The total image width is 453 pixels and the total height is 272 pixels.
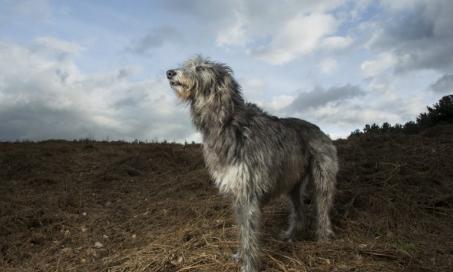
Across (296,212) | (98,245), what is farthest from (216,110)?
(98,245)

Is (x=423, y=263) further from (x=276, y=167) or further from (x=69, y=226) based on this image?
(x=69, y=226)

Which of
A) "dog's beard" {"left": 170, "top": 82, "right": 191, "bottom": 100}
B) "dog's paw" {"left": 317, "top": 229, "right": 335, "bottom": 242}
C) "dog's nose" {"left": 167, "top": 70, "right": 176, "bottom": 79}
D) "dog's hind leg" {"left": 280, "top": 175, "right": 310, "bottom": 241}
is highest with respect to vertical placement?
"dog's nose" {"left": 167, "top": 70, "right": 176, "bottom": 79}

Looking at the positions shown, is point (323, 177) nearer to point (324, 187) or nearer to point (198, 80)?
point (324, 187)

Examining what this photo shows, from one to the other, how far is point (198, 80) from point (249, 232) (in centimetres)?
179

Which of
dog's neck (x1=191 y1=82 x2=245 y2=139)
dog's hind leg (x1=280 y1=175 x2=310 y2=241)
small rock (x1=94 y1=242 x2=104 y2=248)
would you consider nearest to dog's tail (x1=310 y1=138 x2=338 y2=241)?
dog's hind leg (x1=280 y1=175 x2=310 y2=241)

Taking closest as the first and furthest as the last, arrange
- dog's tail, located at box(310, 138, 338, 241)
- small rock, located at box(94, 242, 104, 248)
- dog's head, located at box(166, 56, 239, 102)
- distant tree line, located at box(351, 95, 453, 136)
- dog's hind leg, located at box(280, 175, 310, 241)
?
dog's head, located at box(166, 56, 239, 102) → dog's tail, located at box(310, 138, 338, 241) → dog's hind leg, located at box(280, 175, 310, 241) → small rock, located at box(94, 242, 104, 248) → distant tree line, located at box(351, 95, 453, 136)

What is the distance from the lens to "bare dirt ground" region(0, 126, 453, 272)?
21.6 feet

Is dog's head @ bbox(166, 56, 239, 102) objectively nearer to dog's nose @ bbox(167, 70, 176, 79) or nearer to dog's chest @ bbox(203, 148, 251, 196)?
dog's nose @ bbox(167, 70, 176, 79)

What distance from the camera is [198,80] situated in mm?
5902

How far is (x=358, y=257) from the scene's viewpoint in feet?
21.1

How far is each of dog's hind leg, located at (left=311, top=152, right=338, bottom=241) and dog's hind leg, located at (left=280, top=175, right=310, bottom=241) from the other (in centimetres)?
28

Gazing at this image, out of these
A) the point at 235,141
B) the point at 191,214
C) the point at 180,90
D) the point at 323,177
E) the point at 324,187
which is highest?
the point at 180,90

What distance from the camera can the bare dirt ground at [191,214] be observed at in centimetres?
659

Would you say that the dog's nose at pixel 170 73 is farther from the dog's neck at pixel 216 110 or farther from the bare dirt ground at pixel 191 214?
the bare dirt ground at pixel 191 214
